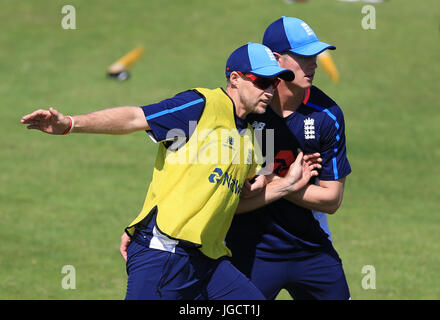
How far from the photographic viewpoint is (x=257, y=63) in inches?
231

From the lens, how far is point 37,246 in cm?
1020

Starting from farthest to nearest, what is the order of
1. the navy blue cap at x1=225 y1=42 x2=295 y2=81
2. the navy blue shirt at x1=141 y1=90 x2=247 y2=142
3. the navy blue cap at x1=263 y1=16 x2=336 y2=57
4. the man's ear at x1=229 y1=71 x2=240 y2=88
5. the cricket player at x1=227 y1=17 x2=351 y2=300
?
the cricket player at x1=227 y1=17 x2=351 y2=300
the navy blue cap at x1=263 y1=16 x2=336 y2=57
the man's ear at x1=229 y1=71 x2=240 y2=88
the navy blue cap at x1=225 y1=42 x2=295 y2=81
the navy blue shirt at x1=141 y1=90 x2=247 y2=142

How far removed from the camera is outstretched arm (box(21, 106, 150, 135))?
5152 millimetres

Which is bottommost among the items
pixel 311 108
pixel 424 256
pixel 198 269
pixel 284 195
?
pixel 424 256

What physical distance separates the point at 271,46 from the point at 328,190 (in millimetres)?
1259

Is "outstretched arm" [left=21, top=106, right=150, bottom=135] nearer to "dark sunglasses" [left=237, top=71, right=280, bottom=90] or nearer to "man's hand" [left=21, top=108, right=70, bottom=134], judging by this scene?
"man's hand" [left=21, top=108, right=70, bottom=134]

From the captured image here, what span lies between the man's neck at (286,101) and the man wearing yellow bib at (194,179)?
0.50m

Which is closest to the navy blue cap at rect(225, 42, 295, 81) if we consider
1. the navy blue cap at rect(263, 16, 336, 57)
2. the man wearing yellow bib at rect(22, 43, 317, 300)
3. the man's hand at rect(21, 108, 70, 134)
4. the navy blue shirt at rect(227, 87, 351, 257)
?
the man wearing yellow bib at rect(22, 43, 317, 300)

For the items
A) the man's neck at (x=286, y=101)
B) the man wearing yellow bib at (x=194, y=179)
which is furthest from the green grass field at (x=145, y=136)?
the man's neck at (x=286, y=101)

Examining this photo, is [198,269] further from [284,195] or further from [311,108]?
[311,108]

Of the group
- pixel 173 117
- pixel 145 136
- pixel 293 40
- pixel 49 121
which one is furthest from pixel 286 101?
pixel 145 136

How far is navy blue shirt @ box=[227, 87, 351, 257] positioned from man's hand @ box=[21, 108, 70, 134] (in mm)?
1756

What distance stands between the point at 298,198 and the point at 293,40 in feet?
4.15
